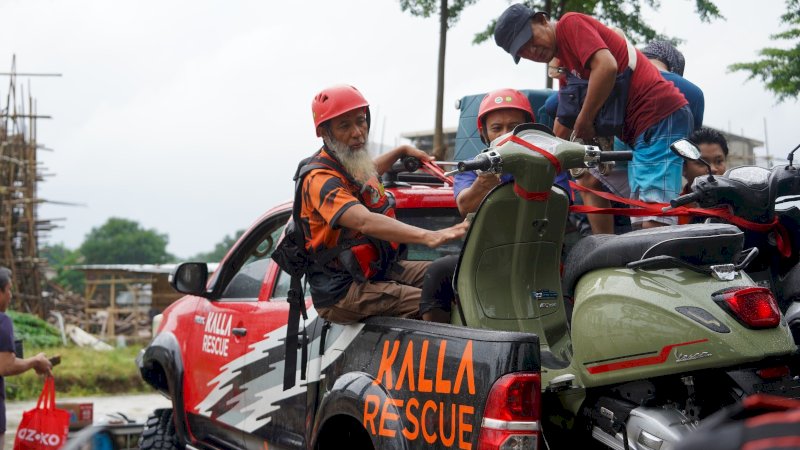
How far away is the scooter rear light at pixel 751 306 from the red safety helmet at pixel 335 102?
195 cm

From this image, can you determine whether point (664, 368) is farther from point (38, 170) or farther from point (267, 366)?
point (38, 170)

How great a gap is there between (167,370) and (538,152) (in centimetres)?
317

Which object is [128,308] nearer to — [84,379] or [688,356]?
[84,379]

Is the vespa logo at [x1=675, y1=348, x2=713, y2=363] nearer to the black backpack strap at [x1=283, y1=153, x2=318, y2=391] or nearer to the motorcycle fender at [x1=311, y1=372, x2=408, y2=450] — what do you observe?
the motorcycle fender at [x1=311, y1=372, x2=408, y2=450]

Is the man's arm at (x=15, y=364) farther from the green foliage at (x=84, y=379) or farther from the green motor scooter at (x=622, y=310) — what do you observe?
the green foliage at (x=84, y=379)

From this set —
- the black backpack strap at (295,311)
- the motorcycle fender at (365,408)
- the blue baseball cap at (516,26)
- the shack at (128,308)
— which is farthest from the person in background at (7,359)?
the shack at (128,308)

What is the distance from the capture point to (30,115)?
86.5ft

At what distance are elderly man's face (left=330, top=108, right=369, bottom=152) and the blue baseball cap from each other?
0.79 meters

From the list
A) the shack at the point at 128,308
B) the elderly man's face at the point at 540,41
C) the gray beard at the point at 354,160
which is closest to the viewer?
the gray beard at the point at 354,160

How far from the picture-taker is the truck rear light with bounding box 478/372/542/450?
2863 mm

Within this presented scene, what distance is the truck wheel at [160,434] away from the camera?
18.8 ft

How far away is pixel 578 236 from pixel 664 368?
2022 millimetres

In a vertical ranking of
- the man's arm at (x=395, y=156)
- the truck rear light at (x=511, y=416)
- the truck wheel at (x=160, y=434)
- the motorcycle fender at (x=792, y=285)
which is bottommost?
the truck wheel at (x=160, y=434)

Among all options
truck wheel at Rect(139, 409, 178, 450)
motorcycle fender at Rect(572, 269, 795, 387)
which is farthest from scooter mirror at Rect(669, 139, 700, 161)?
truck wheel at Rect(139, 409, 178, 450)
